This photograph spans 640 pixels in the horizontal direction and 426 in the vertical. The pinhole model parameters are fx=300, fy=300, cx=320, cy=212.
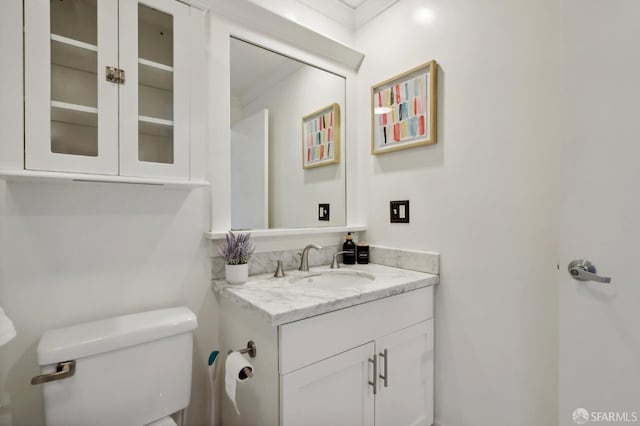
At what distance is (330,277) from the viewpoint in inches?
61.9

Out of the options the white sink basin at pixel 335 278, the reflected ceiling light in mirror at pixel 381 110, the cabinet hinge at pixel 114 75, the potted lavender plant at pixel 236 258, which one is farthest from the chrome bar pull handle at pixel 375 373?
→ the cabinet hinge at pixel 114 75

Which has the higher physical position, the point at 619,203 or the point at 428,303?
the point at 619,203

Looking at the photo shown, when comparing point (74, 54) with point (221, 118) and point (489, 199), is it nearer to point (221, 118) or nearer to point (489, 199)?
point (221, 118)

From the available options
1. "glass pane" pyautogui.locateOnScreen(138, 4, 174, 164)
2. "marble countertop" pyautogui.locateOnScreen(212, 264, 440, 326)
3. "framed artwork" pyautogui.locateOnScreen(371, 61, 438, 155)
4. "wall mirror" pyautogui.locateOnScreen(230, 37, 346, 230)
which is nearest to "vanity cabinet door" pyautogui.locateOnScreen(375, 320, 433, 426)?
"marble countertop" pyautogui.locateOnScreen(212, 264, 440, 326)

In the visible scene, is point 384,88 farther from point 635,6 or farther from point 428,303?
point 428,303

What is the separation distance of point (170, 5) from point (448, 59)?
1.19 metres

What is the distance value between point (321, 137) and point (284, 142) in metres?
0.24

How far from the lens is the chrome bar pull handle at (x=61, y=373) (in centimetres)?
85

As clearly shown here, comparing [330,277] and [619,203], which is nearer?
[619,203]

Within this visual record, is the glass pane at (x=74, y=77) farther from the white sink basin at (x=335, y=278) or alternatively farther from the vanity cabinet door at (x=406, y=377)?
the vanity cabinet door at (x=406, y=377)

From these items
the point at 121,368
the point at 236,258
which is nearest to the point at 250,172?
the point at 236,258

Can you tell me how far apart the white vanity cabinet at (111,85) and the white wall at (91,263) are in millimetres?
163

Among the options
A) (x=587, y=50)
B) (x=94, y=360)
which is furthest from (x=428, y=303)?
(x=94, y=360)

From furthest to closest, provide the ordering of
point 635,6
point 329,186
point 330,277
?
point 329,186, point 330,277, point 635,6
